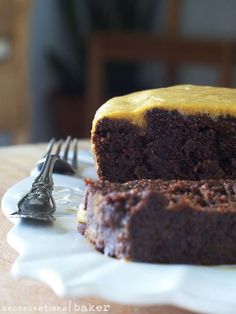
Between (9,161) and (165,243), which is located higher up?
(165,243)

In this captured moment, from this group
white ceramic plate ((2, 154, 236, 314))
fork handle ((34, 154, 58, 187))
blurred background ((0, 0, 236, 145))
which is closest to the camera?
white ceramic plate ((2, 154, 236, 314))

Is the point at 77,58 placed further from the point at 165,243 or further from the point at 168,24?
the point at 165,243

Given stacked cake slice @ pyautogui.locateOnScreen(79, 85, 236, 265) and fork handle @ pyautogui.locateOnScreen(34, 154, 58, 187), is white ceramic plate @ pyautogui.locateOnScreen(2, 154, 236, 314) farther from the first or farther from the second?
fork handle @ pyautogui.locateOnScreen(34, 154, 58, 187)

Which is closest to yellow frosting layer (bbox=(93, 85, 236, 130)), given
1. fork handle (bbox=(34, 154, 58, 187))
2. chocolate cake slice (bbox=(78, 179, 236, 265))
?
fork handle (bbox=(34, 154, 58, 187))

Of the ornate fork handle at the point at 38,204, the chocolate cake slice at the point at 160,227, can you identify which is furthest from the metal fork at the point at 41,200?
the chocolate cake slice at the point at 160,227

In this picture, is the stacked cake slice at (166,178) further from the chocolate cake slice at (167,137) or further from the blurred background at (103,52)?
the blurred background at (103,52)

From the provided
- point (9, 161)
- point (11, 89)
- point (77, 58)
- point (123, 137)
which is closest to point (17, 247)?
point (123, 137)

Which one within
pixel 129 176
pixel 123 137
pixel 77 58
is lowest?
pixel 77 58

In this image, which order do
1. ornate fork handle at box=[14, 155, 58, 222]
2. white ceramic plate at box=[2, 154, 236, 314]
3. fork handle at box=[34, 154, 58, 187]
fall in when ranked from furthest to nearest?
fork handle at box=[34, 154, 58, 187], ornate fork handle at box=[14, 155, 58, 222], white ceramic plate at box=[2, 154, 236, 314]

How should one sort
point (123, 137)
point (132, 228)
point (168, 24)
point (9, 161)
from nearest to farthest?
point (132, 228) → point (123, 137) → point (9, 161) → point (168, 24)
